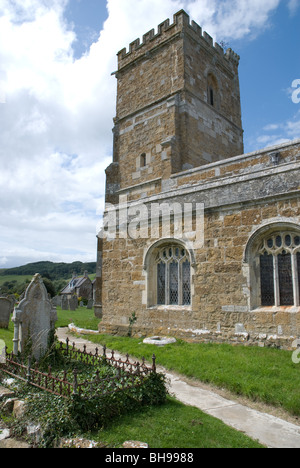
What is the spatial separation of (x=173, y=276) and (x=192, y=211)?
7.45ft

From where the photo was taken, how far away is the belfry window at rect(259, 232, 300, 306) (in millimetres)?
8414

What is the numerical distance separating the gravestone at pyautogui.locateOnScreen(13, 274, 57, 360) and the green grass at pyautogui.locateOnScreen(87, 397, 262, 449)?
128 inches

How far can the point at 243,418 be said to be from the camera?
5.02m

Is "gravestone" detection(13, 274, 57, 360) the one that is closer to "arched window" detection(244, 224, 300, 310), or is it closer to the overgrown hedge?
the overgrown hedge

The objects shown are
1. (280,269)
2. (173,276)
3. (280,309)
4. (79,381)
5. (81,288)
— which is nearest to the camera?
(79,381)

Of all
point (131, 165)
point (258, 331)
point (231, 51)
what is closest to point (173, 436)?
point (258, 331)

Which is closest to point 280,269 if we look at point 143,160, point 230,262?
point 230,262

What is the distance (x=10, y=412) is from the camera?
17.7 feet

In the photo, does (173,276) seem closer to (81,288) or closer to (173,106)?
(173,106)

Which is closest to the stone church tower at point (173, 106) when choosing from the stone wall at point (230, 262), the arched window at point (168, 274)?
the stone wall at point (230, 262)

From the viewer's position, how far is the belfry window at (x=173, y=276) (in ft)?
35.1

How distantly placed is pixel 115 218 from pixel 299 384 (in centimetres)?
884

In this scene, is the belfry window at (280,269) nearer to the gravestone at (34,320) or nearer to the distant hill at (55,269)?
the gravestone at (34,320)

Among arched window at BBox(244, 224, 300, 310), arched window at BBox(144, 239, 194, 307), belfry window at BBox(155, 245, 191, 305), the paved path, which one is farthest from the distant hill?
the paved path
